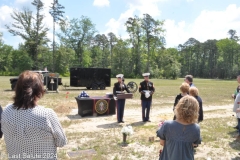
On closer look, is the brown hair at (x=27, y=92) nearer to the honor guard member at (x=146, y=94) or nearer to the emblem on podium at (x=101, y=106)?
the honor guard member at (x=146, y=94)

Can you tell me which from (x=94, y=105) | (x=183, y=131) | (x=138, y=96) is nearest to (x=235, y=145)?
(x=183, y=131)

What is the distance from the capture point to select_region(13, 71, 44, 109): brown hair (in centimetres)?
189

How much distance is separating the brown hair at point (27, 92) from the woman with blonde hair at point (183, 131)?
4.72ft

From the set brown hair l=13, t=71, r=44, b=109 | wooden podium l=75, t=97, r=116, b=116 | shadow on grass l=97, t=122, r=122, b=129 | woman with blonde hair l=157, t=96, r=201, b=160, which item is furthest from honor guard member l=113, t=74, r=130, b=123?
brown hair l=13, t=71, r=44, b=109

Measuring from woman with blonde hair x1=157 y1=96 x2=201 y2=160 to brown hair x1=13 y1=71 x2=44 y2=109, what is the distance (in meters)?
1.44

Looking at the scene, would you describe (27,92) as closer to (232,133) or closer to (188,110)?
(188,110)

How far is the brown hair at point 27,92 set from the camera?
189cm

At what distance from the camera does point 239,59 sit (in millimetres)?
79250

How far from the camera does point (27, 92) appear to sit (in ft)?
6.20

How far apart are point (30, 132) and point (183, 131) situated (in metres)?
1.55

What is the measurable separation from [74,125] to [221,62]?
84.0 meters

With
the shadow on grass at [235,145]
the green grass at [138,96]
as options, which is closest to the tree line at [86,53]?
the green grass at [138,96]

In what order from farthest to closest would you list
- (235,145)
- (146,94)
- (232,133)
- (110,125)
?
(146,94) < (110,125) < (232,133) < (235,145)

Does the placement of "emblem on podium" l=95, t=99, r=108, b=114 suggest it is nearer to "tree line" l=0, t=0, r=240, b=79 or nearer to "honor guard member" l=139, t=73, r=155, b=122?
"honor guard member" l=139, t=73, r=155, b=122
